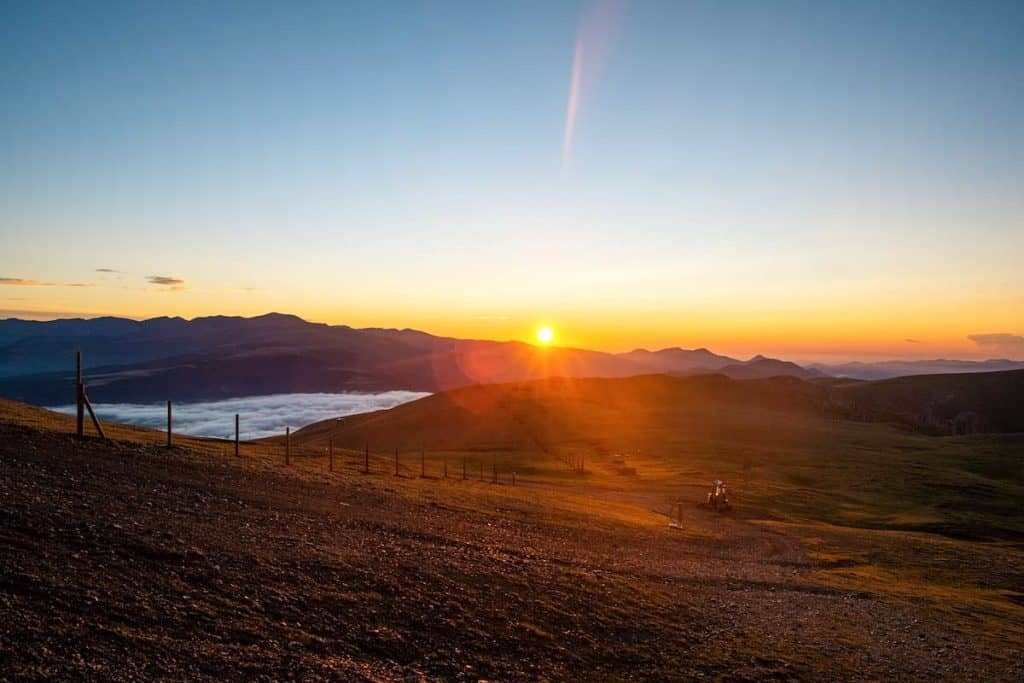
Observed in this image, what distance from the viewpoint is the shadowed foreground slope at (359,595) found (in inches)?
464

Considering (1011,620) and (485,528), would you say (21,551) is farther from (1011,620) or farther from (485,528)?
(1011,620)

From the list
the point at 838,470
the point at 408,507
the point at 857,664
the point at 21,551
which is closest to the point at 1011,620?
Result: the point at 857,664

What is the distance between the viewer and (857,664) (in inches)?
766

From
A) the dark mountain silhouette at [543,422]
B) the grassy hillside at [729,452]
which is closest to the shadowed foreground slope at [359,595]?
the grassy hillside at [729,452]

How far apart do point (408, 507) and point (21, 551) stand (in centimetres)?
1809

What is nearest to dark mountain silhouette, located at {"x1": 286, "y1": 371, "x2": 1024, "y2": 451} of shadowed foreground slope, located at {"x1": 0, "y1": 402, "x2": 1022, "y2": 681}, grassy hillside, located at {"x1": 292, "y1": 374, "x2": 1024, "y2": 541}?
grassy hillside, located at {"x1": 292, "y1": 374, "x2": 1024, "y2": 541}

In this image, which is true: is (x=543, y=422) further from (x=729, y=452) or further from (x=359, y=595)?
(x=359, y=595)

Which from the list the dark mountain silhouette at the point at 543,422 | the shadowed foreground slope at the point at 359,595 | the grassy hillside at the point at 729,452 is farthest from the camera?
the dark mountain silhouette at the point at 543,422

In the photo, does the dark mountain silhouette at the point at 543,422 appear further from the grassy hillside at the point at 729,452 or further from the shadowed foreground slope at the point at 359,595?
the shadowed foreground slope at the point at 359,595

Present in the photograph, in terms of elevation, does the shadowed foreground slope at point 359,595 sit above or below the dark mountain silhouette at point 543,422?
above

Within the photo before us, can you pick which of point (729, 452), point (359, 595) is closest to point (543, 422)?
point (729, 452)

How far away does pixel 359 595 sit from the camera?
15977mm

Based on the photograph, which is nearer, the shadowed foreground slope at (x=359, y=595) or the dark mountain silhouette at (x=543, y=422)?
the shadowed foreground slope at (x=359, y=595)

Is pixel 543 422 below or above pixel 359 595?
below
